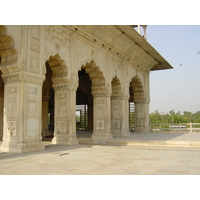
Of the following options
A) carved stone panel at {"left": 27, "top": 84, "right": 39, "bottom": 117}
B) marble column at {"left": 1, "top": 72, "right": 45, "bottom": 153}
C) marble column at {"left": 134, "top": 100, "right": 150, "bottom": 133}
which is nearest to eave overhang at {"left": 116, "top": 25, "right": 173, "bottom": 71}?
marble column at {"left": 134, "top": 100, "right": 150, "bottom": 133}

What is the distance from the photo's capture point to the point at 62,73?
9.73 m

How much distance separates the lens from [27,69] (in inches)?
297

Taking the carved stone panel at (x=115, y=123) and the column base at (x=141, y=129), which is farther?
the column base at (x=141, y=129)

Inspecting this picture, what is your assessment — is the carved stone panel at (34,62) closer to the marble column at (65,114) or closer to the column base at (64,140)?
the marble column at (65,114)

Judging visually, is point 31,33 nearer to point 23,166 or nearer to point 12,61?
point 12,61

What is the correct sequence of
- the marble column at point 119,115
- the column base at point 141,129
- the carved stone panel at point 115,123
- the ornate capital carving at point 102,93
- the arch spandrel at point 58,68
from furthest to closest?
1. the column base at point 141,129
2. the carved stone panel at point 115,123
3. the marble column at point 119,115
4. the ornate capital carving at point 102,93
5. the arch spandrel at point 58,68

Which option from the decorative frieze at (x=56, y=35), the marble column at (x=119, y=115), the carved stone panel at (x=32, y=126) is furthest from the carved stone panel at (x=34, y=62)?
the marble column at (x=119, y=115)

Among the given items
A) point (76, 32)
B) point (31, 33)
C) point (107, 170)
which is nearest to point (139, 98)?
point (76, 32)

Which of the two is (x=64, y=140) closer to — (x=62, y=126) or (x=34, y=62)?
(x=62, y=126)

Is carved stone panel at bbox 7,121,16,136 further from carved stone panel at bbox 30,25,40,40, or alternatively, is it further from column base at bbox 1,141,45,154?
carved stone panel at bbox 30,25,40,40

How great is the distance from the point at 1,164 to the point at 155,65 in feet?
50.4

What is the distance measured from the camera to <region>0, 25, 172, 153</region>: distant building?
7395 millimetres

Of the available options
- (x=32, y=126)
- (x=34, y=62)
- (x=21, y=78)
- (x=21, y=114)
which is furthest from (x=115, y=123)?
(x=21, y=78)

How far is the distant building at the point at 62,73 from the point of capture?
7395 mm
